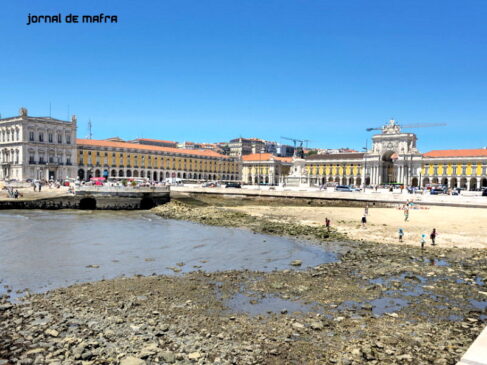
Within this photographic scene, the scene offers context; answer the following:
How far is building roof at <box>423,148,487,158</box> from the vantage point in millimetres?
110188

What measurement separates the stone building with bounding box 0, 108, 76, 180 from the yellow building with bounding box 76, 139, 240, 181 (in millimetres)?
9725

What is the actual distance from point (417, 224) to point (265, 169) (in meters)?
118

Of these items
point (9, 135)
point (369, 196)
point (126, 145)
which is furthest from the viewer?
point (126, 145)

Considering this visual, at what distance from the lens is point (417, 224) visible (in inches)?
1305

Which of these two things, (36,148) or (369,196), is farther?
(36,148)

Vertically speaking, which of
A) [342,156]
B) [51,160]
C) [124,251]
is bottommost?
[124,251]

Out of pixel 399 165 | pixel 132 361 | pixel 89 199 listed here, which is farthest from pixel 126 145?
pixel 132 361

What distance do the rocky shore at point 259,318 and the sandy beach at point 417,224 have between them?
7.96 metres

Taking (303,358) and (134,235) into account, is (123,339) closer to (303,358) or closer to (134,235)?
(303,358)

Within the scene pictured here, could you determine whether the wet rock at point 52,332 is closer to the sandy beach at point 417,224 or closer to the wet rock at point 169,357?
the wet rock at point 169,357

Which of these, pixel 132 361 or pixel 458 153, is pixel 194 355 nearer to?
pixel 132 361

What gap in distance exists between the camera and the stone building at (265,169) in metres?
148

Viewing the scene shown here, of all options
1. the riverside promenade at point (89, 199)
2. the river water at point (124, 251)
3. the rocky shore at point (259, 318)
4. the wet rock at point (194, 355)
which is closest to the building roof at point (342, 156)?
the riverside promenade at point (89, 199)

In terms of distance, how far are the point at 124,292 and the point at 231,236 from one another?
14.7 m
